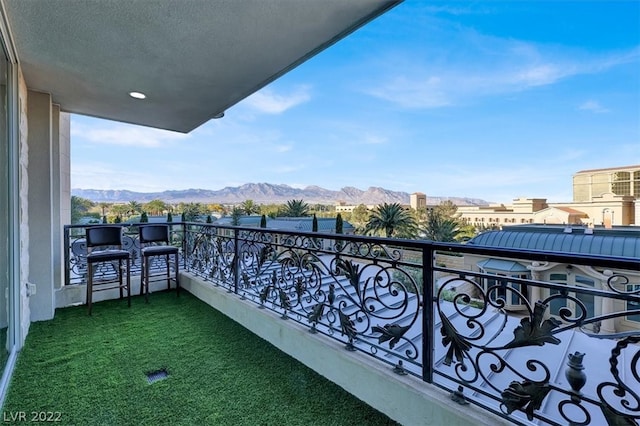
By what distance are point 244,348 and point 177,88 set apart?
263 centimetres

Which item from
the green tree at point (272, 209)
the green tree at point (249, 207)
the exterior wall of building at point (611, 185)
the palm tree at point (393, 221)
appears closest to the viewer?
the exterior wall of building at point (611, 185)

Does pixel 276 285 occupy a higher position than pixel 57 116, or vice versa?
→ pixel 57 116

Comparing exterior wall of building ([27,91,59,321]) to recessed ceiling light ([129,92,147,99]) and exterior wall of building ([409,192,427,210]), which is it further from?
exterior wall of building ([409,192,427,210])

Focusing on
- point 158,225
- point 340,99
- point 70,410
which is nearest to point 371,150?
point 340,99

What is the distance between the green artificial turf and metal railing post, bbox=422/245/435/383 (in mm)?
314

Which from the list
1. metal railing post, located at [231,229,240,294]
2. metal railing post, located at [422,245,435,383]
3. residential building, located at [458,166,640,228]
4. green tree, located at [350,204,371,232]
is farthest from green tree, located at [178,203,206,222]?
metal railing post, located at [422,245,435,383]

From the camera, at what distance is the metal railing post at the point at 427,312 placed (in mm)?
1557

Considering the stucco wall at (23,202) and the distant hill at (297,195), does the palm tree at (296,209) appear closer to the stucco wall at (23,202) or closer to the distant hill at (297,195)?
the distant hill at (297,195)

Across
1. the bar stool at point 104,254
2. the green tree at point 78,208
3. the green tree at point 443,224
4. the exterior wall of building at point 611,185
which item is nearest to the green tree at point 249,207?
the green tree at point 443,224

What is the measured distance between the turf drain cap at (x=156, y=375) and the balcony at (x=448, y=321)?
0.81 meters

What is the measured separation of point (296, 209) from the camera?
30594 mm

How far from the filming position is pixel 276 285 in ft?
8.93

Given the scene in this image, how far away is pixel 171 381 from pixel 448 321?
1840 millimetres

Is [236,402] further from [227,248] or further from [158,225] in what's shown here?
[158,225]
